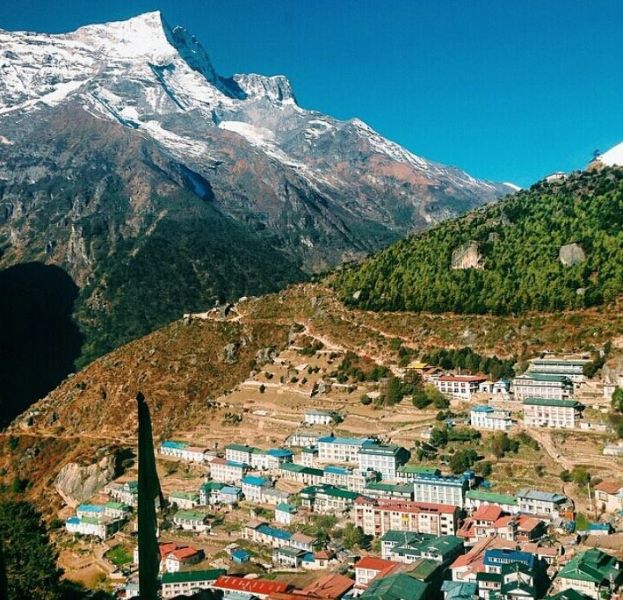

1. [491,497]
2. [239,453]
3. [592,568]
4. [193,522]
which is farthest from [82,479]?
[592,568]

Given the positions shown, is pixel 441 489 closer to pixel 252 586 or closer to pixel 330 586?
pixel 330 586

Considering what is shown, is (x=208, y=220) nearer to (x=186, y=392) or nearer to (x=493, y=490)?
(x=186, y=392)

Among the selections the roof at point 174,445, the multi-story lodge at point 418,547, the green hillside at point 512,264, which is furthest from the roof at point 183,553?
the green hillside at point 512,264

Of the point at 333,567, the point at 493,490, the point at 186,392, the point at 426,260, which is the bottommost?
the point at 333,567

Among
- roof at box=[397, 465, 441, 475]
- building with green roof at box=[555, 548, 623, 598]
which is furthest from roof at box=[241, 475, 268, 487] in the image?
building with green roof at box=[555, 548, 623, 598]

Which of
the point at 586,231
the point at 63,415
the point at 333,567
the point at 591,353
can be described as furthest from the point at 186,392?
the point at 586,231
